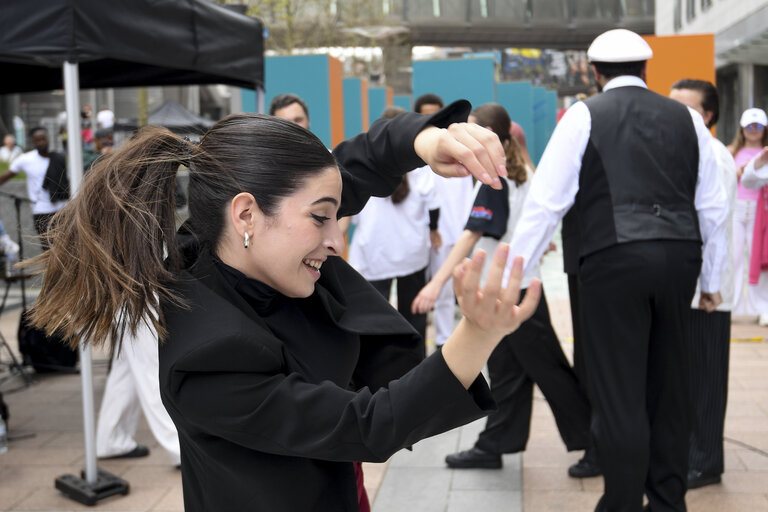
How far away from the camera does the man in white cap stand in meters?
3.30

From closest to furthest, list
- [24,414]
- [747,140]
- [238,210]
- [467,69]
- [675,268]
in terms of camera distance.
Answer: [238,210] → [675,268] → [24,414] → [747,140] → [467,69]

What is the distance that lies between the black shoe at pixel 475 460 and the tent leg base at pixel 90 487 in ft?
5.43

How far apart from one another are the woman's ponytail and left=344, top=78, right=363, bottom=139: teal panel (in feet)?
38.0

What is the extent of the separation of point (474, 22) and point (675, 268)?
47.5m

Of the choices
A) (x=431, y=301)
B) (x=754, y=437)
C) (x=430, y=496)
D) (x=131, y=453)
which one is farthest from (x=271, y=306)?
(x=754, y=437)

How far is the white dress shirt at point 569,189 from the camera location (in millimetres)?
3361

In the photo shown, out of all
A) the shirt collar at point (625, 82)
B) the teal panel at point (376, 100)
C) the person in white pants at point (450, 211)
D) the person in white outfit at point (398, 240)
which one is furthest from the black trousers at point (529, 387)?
the teal panel at point (376, 100)

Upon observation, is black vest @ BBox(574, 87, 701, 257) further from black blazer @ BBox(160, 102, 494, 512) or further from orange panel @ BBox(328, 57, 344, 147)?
orange panel @ BBox(328, 57, 344, 147)

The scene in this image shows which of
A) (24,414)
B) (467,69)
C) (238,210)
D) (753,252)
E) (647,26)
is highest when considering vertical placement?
(647,26)

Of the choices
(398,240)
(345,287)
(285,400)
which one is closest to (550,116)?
(398,240)

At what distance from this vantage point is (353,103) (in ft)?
44.4

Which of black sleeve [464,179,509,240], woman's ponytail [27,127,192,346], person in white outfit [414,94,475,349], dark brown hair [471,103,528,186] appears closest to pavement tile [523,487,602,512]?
black sleeve [464,179,509,240]

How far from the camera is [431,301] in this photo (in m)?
4.13

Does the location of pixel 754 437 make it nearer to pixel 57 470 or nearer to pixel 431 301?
pixel 431 301
